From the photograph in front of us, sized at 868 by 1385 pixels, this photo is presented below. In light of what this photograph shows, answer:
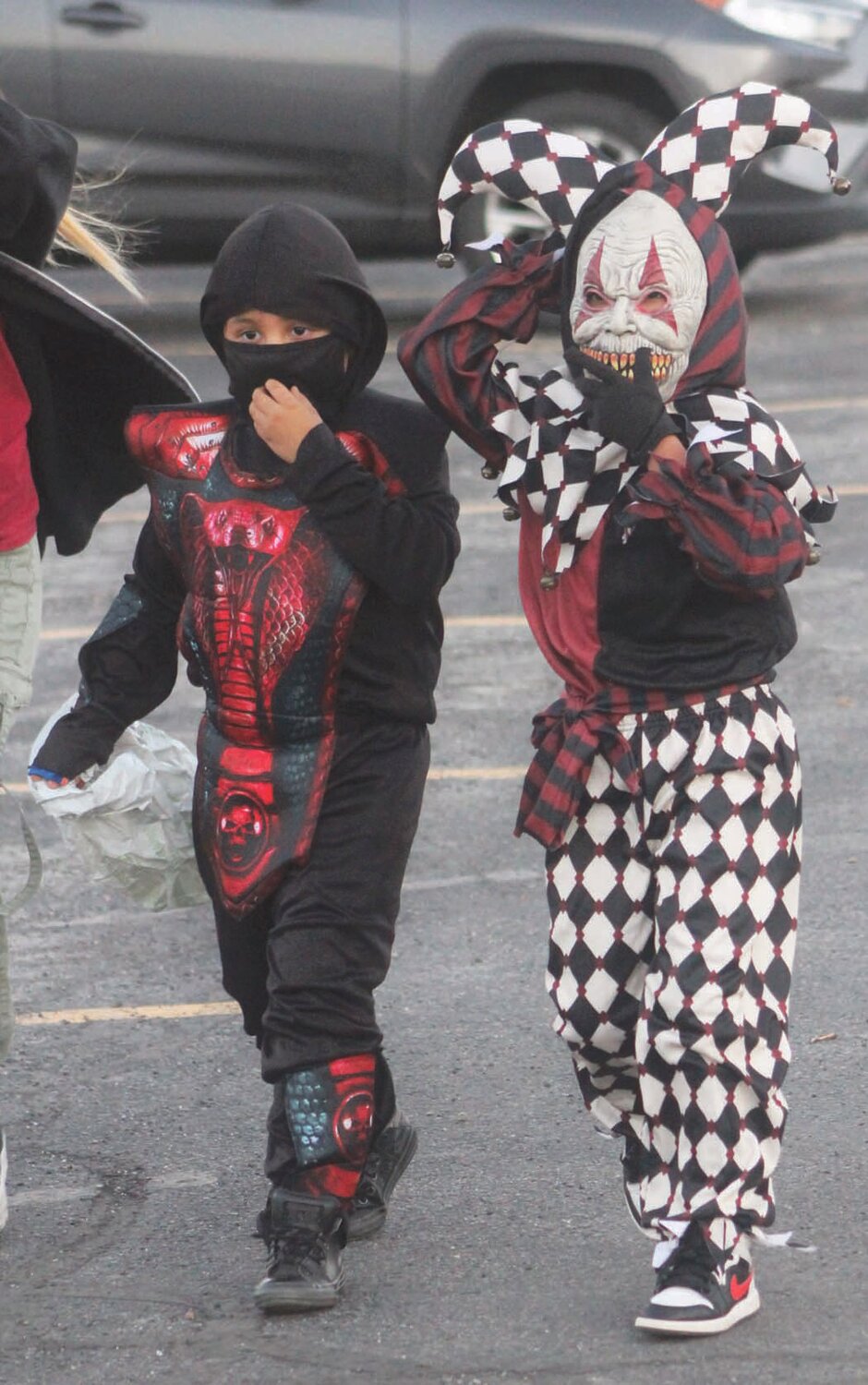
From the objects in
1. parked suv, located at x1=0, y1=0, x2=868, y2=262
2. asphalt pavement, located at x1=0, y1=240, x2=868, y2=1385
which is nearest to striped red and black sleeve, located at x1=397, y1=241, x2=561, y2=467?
asphalt pavement, located at x1=0, y1=240, x2=868, y2=1385

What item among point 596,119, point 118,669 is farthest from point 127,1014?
point 596,119

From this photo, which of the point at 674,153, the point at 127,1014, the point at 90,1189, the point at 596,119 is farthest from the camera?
the point at 596,119

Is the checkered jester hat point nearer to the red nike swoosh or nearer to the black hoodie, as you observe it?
the black hoodie

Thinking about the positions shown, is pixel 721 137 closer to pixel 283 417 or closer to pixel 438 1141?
pixel 283 417

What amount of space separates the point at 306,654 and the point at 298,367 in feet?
1.42

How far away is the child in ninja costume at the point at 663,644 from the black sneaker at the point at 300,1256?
46 cm

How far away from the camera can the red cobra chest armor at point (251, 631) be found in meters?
3.43

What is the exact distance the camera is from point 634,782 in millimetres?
3264

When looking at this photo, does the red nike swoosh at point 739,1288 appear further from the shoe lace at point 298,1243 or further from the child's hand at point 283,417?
the child's hand at point 283,417

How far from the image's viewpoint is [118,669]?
3686mm

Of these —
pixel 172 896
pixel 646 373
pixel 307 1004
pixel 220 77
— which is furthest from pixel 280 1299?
pixel 220 77

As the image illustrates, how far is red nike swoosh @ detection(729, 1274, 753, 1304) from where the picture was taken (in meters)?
3.28

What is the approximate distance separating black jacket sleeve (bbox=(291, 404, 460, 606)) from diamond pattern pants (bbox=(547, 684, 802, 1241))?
39 centimetres

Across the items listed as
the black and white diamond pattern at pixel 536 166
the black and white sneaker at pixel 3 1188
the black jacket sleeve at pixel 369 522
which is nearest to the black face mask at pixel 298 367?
the black jacket sleeve at pixel 369 522
